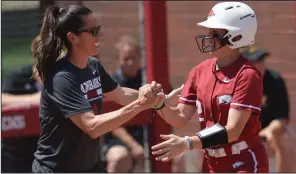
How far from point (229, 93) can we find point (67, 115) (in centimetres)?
86

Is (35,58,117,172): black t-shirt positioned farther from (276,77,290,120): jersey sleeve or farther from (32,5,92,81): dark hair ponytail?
(276,77,290,120): jersey sleeve

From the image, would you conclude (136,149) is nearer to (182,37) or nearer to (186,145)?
(182,37)

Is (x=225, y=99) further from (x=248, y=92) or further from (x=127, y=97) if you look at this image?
(x=127, y=97)

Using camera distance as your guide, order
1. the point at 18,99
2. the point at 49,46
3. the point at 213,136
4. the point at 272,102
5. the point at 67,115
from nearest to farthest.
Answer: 1. the point at 213,136
2. the point at 67,115
3. the point at 49,46
4. the point at 18,99
5. the point at 272,102

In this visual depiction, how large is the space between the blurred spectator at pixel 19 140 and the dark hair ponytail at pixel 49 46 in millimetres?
2274

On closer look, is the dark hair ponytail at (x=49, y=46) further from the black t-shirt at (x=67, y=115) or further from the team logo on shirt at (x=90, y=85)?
the team logo on shirt at (x=90, y=85)

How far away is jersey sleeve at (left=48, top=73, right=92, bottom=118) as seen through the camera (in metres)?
4.48

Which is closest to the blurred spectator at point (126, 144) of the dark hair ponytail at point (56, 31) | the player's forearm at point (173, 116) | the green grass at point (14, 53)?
the green grass at point (14, 53)

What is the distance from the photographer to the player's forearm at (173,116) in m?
4.73

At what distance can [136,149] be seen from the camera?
7.24 m

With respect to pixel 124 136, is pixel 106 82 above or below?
above

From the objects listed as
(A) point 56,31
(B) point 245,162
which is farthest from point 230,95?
(A) point 56,31

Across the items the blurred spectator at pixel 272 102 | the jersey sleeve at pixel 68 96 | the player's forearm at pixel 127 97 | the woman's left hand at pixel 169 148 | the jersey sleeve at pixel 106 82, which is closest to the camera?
the woman's left hand at pixel 169 148

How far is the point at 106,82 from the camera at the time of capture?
501 cm
